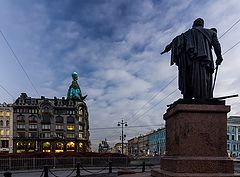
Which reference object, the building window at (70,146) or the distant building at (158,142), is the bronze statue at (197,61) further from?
the distant building at (158,142)

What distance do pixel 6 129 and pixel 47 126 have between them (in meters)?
11.9

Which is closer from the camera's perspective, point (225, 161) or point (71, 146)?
point (225, 161)

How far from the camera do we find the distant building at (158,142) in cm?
12206

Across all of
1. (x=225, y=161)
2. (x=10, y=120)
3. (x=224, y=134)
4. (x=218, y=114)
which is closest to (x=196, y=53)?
(x=218, y=114)

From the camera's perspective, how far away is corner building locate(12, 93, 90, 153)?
8550 centimetres

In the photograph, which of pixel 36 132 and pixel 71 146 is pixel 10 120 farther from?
pixel 71 146

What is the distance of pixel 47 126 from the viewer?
89625mm

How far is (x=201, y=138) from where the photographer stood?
8781 millimetres

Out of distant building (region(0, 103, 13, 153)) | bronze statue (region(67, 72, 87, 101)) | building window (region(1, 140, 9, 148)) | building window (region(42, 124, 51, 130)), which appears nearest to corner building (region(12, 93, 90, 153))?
building window (region(42, 124, 51, 130))

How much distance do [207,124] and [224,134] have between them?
23.2 inches

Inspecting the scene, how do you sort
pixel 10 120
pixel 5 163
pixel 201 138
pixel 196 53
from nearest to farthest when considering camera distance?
pixel 201 138
pixel 196 53
pixel 5 163
pixel 10 120

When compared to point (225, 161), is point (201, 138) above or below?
above

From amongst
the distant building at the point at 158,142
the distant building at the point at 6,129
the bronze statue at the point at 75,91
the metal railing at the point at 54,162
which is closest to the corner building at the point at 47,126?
the distant building at the point at 6,129

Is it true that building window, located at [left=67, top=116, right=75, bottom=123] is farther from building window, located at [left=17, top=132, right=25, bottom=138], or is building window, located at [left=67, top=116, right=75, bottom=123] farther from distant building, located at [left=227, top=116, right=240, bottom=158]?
distant building, located at [left=227, top=116, right=240, bottom=158]
